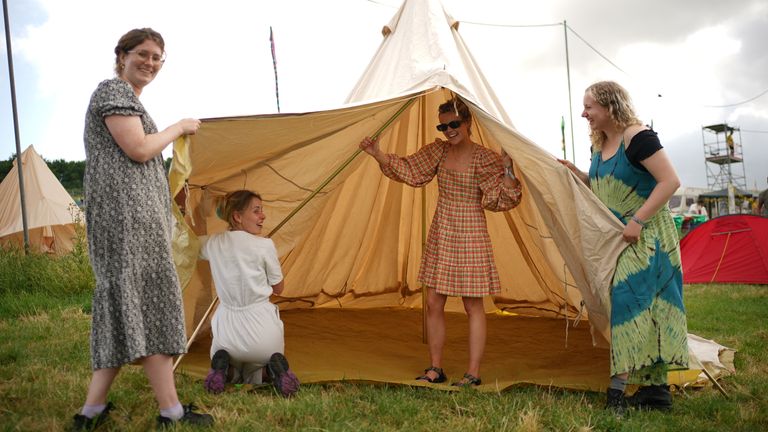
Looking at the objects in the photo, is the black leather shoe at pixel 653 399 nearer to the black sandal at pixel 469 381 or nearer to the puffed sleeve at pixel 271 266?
the black sandal at pixel 469 381

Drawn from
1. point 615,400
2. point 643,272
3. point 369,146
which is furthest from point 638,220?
point 369,146

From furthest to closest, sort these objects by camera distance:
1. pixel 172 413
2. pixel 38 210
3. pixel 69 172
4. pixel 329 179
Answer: pixel 69 172 < pixel 38 210 < pixel 329 179 < pixel 172 413

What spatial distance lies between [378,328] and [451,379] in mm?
1290

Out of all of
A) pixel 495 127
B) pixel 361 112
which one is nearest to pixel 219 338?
pixel 361 112

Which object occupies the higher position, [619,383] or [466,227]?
[466,227]

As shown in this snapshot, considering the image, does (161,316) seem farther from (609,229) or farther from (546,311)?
(546,311)

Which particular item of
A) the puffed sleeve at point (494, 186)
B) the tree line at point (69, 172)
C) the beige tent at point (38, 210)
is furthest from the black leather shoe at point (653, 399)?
the tree line at point (69, 172)

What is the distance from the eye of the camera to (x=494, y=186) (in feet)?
9.91

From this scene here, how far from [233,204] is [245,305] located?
498 millimetres

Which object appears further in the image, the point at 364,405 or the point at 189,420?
the point at 364,405

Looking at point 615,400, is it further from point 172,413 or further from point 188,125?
point 188,125

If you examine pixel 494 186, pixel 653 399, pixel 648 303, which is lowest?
pixel 653 399

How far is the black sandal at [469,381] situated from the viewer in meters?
2.86

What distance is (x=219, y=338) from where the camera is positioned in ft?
9.50
